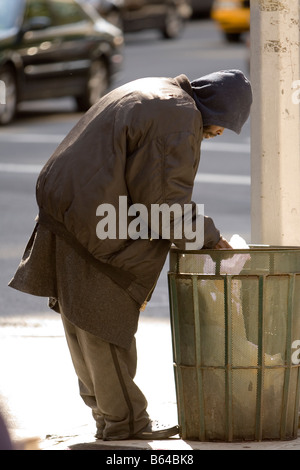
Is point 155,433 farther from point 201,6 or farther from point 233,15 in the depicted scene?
point 201,6

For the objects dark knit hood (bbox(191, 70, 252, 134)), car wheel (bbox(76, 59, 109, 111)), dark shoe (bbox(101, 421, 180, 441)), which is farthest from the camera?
car wheel (bbox(76, 59, 109, 111))

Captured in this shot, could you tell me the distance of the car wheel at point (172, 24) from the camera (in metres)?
27.2

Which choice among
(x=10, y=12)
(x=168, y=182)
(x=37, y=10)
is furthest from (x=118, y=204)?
(x=37, y=10)

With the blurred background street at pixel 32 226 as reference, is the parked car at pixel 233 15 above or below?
above

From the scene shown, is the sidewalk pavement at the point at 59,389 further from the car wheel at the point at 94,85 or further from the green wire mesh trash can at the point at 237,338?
the car wheel at the point at 94,85

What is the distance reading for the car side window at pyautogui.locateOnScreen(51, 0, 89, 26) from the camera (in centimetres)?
1631

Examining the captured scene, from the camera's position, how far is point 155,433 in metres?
4.97

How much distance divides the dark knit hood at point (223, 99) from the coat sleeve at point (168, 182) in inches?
6.2

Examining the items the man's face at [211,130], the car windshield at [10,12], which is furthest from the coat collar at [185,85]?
the car windshield at [10,12]

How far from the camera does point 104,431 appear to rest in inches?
196

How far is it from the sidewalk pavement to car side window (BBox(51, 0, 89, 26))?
951cm

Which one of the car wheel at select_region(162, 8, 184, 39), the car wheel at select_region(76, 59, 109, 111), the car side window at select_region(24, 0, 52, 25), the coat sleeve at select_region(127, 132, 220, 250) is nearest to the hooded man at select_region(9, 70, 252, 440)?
the coat sleeve at select_region(127, 132, 220, 250)

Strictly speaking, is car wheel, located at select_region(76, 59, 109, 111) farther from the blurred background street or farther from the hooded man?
the hooded man

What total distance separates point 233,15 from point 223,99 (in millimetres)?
20664
